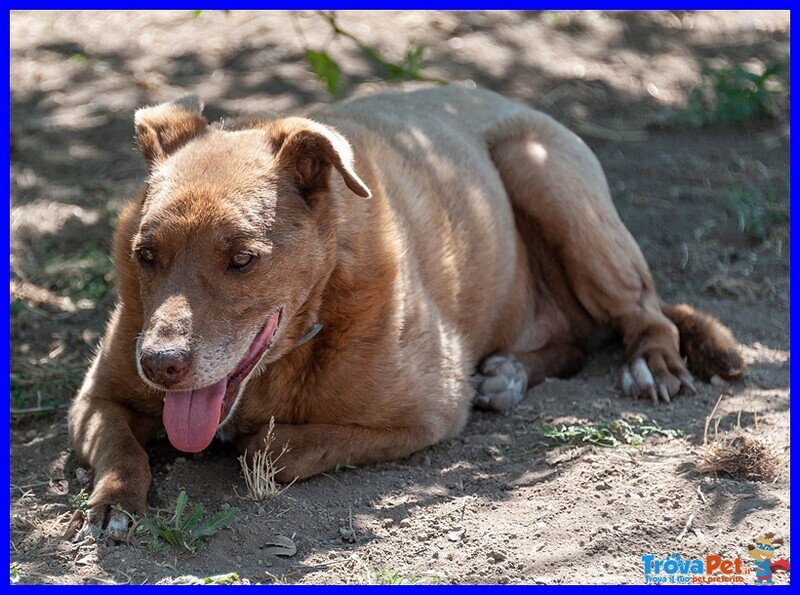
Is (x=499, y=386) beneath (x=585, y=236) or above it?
beneath

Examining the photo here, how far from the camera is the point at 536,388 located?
5.78 meters

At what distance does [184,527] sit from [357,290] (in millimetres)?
1214

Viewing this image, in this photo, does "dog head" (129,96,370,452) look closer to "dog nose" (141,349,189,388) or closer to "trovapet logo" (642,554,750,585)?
"dog nose" (141,349,189,388)

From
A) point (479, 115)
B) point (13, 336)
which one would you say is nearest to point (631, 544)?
point (479, 115)

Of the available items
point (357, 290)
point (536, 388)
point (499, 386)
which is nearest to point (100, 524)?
point (357, 290)

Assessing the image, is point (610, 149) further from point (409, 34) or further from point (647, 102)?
point (409, 34)

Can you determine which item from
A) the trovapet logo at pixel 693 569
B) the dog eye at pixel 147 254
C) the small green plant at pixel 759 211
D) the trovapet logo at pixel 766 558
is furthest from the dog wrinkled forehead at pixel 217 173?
the small green plant at pixel 759 211

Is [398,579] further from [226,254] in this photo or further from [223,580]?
[226,254]

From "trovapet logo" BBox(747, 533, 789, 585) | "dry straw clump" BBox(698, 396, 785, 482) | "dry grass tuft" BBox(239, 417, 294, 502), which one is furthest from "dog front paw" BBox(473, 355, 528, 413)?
"trovapet logo" BBox(747, 533, 789, 585)

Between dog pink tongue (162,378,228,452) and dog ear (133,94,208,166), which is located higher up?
dog ear (133,94,208,166)

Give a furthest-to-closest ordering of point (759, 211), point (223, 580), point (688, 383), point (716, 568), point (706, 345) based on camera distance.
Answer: point (759, 211) → point (706, 345) → point (688, 383) → point (716, 568) → point (223, 580)

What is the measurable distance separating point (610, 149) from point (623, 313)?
2615 millimetres

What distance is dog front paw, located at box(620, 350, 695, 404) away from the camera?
559 cm

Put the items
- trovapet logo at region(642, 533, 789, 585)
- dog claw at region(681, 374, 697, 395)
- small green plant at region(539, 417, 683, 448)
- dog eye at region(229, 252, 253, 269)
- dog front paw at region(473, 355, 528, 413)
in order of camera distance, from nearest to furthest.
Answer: trovapet logo at region(642, 533, 789, 585) → dog eye at region(229, 252, 253, 269) → small green plant at region(539, 417, 683, 448) → dog front paw at region(473, 355, 528, 413) → dog claw at region(681, 374, 697, 395)
